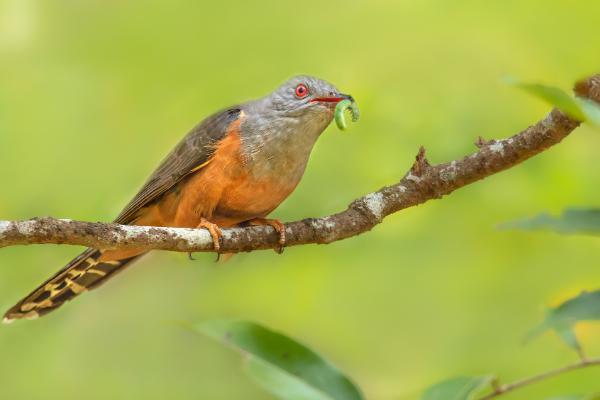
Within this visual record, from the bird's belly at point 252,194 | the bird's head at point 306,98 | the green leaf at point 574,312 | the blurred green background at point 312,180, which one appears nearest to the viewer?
the green leaf at point 574,312

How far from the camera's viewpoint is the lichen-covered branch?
3082 mm

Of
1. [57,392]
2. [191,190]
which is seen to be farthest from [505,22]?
[57,392]

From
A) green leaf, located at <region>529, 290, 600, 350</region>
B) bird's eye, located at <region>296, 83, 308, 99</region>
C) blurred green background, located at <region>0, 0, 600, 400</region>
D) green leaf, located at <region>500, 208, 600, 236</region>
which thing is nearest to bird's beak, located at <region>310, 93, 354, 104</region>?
bird's eye, located at <region>296, 83, 308, 99</region>

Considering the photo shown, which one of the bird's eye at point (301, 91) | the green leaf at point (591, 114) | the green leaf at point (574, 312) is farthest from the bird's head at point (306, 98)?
the green leaf at point (591, 114)

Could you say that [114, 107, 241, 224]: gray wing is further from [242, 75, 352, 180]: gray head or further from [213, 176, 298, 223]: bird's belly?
[213, 176, 298, 223]: bird's belly

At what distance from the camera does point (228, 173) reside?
14.8ft

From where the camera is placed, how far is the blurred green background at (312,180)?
6145mm

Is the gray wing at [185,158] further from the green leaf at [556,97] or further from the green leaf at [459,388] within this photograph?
the green leaf at [556,97]

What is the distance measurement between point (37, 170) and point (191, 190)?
8.18 feet

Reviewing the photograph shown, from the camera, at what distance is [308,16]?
7.24 meters

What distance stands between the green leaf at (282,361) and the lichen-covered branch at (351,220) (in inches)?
23.6

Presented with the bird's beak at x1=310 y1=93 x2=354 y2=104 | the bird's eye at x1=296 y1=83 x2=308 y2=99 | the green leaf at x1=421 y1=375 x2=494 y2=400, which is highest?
the bird's eye at x1=296 y1=83 x2=308 y2=99

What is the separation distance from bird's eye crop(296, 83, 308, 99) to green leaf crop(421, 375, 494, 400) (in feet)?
7.78

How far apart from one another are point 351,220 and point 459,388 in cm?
131
